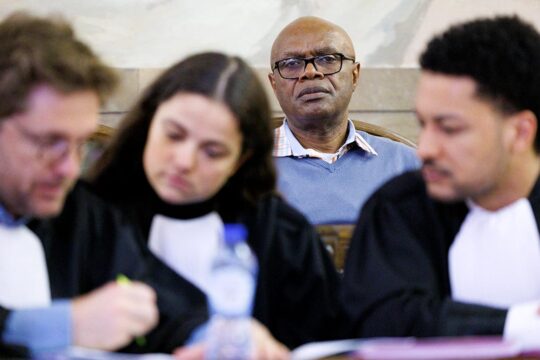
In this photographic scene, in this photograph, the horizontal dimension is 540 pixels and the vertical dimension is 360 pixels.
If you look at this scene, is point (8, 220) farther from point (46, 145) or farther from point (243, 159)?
point (243, 159)

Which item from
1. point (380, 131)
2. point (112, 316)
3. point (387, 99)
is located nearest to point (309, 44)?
point (380, 131)

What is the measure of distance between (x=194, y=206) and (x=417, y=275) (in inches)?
20.1

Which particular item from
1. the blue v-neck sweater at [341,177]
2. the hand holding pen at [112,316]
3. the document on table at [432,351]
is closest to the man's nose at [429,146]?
the document on table at [432,351]

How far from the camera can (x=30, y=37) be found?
145 centimetres

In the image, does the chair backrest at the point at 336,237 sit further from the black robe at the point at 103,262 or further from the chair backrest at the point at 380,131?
the chair backrest at the point at 380,131

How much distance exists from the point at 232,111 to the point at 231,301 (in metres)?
0.56

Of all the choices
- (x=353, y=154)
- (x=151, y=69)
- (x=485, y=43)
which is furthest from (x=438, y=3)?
(x=485, y=43)

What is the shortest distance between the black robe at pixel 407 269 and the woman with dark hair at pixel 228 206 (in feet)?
0.32

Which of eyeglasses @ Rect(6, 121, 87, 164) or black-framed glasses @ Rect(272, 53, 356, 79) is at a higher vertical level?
black-framed glasses @ Rect(272, 53, 356, 79)

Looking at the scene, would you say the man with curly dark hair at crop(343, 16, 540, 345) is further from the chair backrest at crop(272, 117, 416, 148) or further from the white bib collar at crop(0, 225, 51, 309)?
the chair backrest at crop(272, 117, 416, 148)

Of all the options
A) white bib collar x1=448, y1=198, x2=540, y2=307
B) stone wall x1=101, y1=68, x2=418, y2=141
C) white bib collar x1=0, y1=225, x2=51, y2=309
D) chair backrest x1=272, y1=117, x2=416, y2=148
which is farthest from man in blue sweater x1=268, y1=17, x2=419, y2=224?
white bib collar x1=0, y1=225, x2=51, y2=309

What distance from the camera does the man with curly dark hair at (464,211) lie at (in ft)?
5.20

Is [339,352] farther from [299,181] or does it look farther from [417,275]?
[299,181]

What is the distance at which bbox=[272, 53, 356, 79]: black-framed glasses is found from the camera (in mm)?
3408
